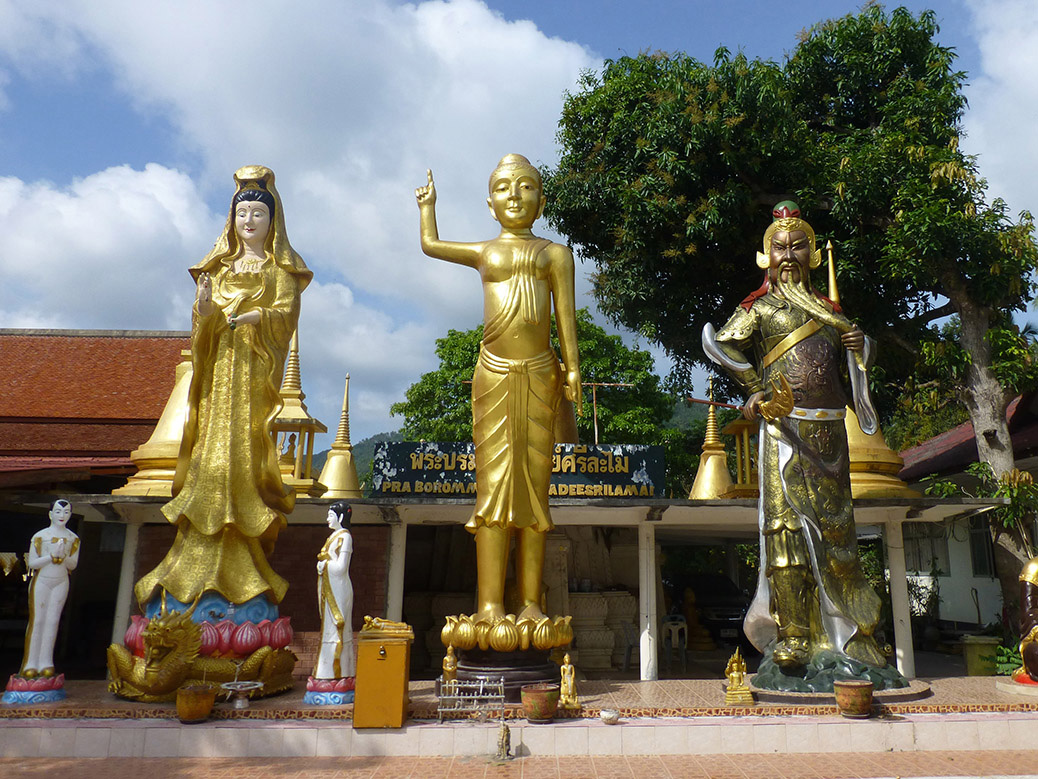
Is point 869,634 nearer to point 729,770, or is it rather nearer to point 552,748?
point 729,770

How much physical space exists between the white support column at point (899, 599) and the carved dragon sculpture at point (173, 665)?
25.2ft

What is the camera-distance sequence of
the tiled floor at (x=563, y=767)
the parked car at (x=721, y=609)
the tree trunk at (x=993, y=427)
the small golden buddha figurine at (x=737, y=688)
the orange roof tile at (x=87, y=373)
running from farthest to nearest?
the parked car at (x=721, y=609) < the orange roof tile at (x=87, y=373) < the tree trunk at (x=993, y=427) < the small golden buddha figurine at (x=737, y=688) < the tiled floor at (x=563, y=767)

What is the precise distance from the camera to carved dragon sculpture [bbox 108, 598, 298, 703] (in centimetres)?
668

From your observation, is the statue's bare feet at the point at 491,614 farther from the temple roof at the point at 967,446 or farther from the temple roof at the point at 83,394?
the temple roof at the point at 967,446

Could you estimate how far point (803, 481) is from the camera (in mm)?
7496

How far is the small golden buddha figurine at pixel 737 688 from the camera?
683 cm

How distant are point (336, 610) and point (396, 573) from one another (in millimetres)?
3324

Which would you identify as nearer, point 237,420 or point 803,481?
point 803,481

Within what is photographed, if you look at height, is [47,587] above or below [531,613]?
above

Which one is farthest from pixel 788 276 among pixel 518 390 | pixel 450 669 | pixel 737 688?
pixel 450 669

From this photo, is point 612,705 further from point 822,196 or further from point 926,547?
point 926,547

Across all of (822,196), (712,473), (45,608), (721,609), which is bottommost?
(721,609)

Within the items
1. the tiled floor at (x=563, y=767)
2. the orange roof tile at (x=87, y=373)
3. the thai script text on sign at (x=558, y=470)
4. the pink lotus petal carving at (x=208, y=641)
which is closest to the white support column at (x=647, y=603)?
the thai script text on sign at (x=558, y=470)

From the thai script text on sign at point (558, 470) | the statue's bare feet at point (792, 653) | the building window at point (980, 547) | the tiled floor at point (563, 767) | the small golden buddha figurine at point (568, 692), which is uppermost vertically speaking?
the thai script text on sign at point (558, 470)
